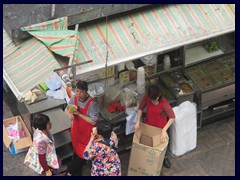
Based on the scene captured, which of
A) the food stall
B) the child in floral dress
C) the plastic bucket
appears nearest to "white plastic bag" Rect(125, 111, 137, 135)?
the food stall

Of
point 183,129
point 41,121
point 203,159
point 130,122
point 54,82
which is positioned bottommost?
point 203,159

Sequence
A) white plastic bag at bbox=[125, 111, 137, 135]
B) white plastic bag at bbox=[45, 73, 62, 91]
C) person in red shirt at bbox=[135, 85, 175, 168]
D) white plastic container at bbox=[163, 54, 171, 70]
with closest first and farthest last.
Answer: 1. person in red shirt at bbox=[135, 85, 175, 168]
2. white plastic bag at bbox=[45, 73, 62, 91]
3. white plastic bag at bbox=[125, 111, 137, 135]
4. white plastic container at bbox=[163, 54, 171, 70]

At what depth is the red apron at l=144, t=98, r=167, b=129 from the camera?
24.0ft

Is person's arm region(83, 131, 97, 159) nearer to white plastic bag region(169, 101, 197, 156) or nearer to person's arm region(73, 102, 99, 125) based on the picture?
person's arm region(73, 102, 99, 125)

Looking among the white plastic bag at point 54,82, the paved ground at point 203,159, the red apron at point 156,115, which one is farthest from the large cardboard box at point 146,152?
the white plastic bag at point 54,82

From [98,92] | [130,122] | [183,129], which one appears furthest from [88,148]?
[183,129]

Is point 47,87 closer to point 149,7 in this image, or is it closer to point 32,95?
point 32,95

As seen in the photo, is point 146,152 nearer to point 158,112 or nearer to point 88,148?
point 158,112

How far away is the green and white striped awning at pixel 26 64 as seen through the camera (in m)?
7.50

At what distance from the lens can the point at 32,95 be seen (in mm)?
7516

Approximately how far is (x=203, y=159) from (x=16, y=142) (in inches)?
122

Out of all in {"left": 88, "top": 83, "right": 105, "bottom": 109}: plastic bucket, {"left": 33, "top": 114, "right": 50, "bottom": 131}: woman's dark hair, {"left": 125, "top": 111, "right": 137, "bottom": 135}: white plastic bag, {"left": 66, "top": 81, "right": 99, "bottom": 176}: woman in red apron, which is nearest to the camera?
{"left": 33, "top": 114, "right": 50, "bottom": 131}: woman's dark hair

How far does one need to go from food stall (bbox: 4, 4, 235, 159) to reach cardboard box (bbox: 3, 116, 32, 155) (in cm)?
23

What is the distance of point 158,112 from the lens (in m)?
7.32
